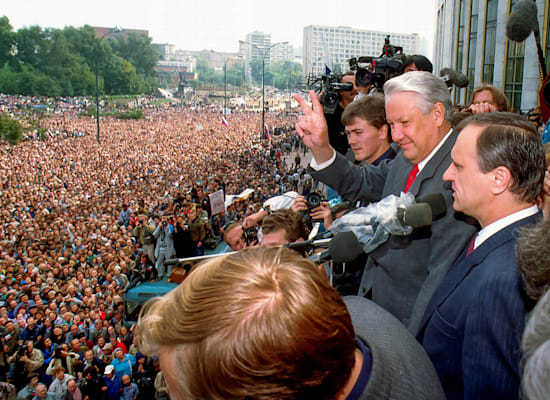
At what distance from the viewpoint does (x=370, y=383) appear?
107 centimetres

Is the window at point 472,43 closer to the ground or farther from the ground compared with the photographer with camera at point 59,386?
farther from the ground

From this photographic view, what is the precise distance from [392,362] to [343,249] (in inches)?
19.9

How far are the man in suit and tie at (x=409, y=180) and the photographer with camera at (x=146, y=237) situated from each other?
32.0 feet

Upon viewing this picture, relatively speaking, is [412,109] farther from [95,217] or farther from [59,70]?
[59,70]

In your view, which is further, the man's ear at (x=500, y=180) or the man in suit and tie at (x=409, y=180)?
the man in suit and tie at (x=409, y=180)

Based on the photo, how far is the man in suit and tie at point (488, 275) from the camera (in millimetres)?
1482

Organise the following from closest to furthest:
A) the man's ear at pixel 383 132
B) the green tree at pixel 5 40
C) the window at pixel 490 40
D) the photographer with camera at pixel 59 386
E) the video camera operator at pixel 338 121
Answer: the man's ear at pixel 383 132 → the video camera operator at pixel 338 121 → the photographer with camera at pixel 59 386 → the window at pixel 490 40 → the green tree at pixel 5 40

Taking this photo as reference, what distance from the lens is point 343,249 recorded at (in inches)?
64.0

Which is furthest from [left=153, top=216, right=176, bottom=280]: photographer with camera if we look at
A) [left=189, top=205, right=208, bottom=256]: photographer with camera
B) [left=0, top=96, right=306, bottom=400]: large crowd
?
[left=189, top=205, right=208, bottom=256]: photographer with camera

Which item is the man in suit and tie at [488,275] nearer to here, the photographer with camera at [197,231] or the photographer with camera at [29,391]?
the photographer with camera at [29,391]

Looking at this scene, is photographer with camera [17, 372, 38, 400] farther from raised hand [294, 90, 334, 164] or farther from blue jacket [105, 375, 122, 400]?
raised hand [294, 90, 334, 164]

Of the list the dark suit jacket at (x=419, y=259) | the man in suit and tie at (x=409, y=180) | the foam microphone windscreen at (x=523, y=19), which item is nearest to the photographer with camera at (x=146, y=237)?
the foam microphone windscreen at (x=523, y=19)

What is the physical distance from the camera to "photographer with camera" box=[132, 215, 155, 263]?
1206cm

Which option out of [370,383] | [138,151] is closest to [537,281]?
[370,383]
